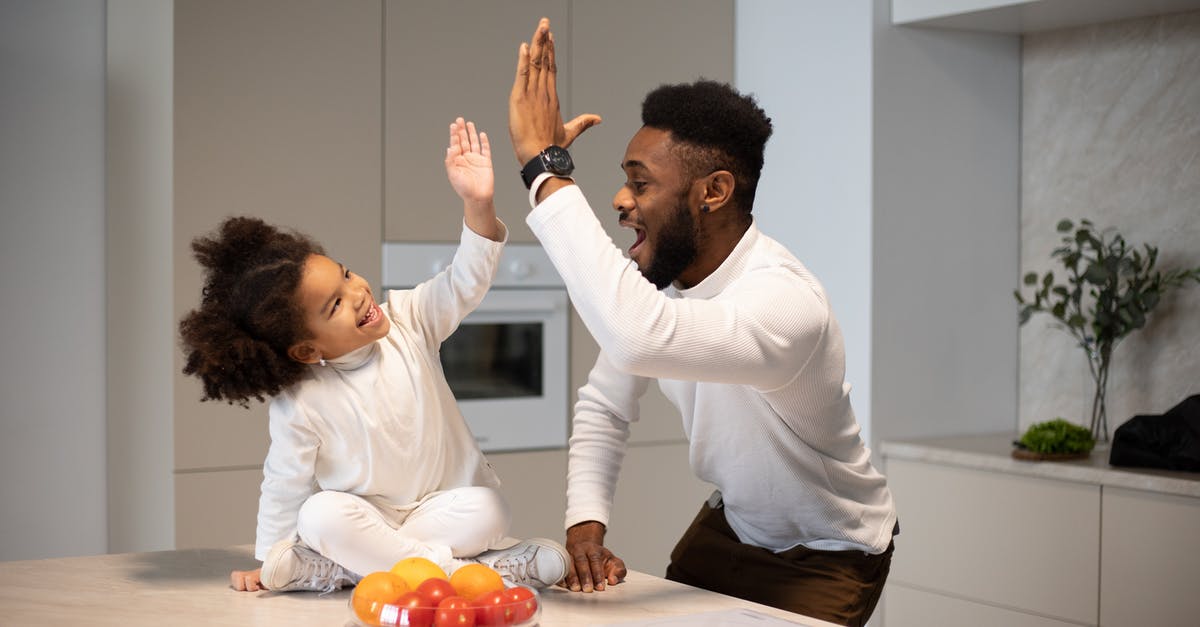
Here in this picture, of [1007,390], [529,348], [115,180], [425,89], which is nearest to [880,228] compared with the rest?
[1007,390]

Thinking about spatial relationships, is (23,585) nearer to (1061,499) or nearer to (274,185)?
(274,185)

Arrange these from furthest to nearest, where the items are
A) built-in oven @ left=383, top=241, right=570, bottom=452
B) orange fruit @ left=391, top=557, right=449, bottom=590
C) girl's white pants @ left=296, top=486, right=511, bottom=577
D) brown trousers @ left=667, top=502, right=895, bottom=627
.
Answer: built-in oven @ left=383, top=241, right=570, bottom=452, brown trousers @ left=667, top=502, right=895, bottom=627, girl's white pants @ left=296, top=486, right=511, bottom=577, orange fruit @ left=391, top=557, right=449, bottom=590

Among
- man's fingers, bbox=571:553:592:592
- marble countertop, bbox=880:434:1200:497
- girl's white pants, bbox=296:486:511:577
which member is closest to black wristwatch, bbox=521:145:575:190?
girl's white pants, bbox=296:486:511:577

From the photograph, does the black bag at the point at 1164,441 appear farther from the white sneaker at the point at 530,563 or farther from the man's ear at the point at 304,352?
the man's ear at the point at 304,352

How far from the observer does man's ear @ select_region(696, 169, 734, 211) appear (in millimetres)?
1859

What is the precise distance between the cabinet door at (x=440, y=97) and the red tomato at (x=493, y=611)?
1.99m

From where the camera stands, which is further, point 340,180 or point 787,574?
point 340,180

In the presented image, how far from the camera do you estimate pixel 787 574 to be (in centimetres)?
187

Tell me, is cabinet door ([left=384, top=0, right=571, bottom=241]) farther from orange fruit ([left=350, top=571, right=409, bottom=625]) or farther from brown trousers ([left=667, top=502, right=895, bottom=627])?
orange fruit ([left=350, top=571, right=409, bottom=625])

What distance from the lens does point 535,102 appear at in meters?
1.63

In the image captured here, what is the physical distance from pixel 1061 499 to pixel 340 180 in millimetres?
1941

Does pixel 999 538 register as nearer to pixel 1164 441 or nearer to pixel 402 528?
pixel 1164 441

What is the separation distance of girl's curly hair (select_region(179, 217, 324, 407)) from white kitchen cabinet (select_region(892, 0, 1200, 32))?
222cm

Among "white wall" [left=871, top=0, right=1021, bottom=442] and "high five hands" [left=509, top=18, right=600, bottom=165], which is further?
"white wall" [left=871, top=0, right=1021, bottom=442]
